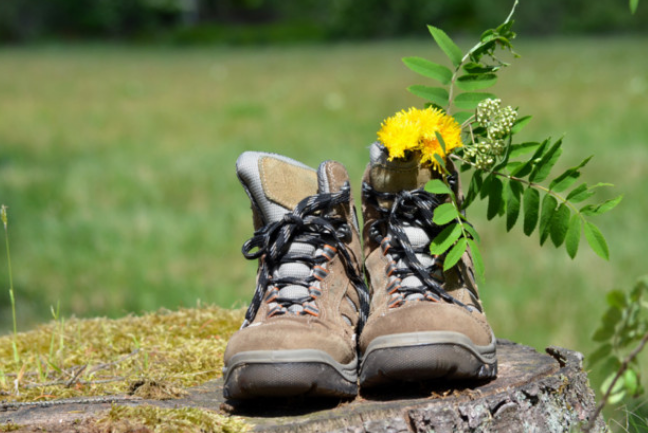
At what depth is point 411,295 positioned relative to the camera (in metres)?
2.31

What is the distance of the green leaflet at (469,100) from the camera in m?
2.46

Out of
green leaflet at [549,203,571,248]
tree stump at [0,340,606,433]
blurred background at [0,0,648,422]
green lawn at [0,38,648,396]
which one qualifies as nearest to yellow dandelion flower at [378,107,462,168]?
green leaflet at [549,203,571,248]

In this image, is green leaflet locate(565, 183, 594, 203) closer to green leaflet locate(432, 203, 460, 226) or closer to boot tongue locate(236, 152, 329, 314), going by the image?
green leaflet locate(432, 203, 460, 226)

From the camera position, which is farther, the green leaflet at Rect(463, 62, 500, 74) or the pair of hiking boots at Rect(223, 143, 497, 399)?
the green leaflet at Rect(463, 62, 500, 74)

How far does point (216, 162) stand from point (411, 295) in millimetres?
7837

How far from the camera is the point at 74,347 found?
289 centimetres

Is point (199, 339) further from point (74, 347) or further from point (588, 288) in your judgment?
point (588, 288)

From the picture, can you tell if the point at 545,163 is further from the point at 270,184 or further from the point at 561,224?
the point at 270,184

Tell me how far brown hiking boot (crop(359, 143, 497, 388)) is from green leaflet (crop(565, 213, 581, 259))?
36 cm

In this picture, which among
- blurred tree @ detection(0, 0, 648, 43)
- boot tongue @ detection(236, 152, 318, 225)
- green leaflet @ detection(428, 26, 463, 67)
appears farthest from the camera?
blurred tree @ detection(0, 0, 648, 43)

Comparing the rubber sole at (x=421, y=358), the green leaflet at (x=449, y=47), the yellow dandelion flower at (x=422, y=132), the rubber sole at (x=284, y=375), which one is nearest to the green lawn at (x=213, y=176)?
the green leaflet at (x=449, y=47)

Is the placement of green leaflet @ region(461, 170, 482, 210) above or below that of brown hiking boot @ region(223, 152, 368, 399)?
above

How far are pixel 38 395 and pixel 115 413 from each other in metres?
0.61

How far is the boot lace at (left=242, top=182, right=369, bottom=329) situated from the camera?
2367 mm
